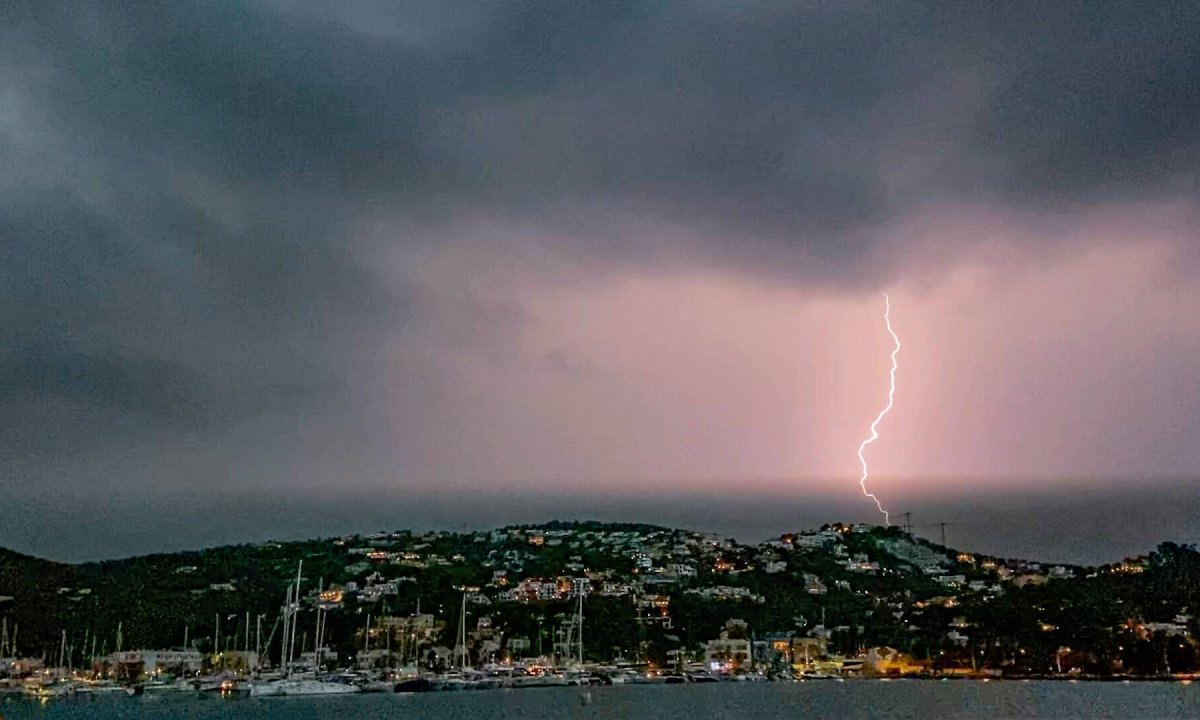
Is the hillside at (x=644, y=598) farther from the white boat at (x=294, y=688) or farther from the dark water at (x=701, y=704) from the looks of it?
the white boat at (x=294, y=688)

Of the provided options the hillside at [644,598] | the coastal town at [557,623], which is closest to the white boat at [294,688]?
the coastal town at [557,623]

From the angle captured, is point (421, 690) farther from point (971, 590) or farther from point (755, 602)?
point (971, 590)

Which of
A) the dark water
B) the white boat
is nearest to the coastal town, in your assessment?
the white boat

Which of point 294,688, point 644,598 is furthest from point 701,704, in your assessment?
point 644,598

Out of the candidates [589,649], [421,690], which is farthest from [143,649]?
[589,649]

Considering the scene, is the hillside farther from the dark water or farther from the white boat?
the white boat
